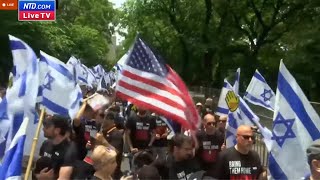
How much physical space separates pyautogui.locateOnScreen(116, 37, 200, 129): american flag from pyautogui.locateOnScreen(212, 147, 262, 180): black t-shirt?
53 centimetres

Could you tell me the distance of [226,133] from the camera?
9.71 metres

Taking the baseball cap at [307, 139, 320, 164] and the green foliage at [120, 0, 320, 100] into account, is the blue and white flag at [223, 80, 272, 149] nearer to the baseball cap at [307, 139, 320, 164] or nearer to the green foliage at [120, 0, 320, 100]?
the baseball cap at [307, 139, 320, 164]

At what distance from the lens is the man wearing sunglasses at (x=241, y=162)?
6602 mm

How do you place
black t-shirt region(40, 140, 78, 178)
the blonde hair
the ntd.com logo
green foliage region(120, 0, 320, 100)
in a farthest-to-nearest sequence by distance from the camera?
green foliage region(120, 0, 320, 100) → the ntd.com logo → black t-shirt region(40, 140, 78, 178) → the blonde hair

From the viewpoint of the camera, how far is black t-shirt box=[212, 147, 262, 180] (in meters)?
6.60

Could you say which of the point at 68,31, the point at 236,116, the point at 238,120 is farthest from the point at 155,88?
the point at 68,31

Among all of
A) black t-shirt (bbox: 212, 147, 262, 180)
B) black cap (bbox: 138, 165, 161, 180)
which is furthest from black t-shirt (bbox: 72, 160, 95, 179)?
black t-shirt (bbox: 212, 147, 262, 180)

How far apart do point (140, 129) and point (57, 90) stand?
2204 mm

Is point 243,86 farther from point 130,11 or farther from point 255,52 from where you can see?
point 130,11

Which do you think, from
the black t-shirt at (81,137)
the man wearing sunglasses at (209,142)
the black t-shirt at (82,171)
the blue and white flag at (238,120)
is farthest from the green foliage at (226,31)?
the black t-shirt at (82,171)

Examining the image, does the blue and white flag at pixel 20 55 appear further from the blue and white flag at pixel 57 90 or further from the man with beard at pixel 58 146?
the man with beard at pixel 58 146

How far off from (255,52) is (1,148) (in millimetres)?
34183

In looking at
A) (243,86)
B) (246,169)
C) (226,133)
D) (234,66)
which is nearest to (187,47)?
(234,66)

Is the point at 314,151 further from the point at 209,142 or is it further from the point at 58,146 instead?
the point at 209,142
